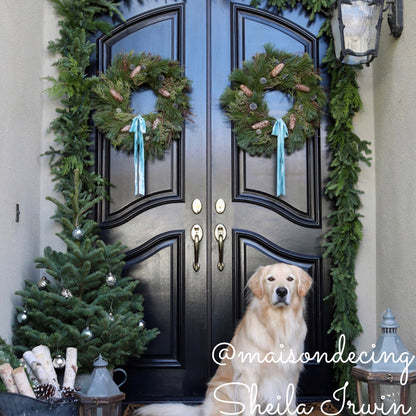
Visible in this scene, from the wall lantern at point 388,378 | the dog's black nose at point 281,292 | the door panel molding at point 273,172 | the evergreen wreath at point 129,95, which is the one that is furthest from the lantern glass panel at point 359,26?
the wall lantern at point 388,378

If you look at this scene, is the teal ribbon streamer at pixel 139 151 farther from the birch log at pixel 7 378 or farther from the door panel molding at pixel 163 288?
the birch log at pixel 7 378

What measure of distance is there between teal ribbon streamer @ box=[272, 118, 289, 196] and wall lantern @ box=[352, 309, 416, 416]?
4.85 ft

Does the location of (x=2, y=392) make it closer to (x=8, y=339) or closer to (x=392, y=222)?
(x=8, y=339)

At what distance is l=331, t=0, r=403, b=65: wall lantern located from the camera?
372 centimetres

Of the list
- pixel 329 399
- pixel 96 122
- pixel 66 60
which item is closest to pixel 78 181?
pixel 96 122

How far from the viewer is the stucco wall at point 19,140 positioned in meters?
3.51

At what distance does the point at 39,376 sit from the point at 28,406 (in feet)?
1.30

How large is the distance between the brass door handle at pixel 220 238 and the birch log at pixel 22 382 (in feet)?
5.29

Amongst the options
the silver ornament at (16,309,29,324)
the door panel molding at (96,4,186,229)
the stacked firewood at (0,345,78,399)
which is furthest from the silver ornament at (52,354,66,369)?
the door panel molding at (96,4,186,229)

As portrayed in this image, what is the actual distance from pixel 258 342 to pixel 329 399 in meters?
1.07

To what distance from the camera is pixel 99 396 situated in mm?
2783

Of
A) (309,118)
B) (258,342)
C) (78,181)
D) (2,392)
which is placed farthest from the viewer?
(309,118)

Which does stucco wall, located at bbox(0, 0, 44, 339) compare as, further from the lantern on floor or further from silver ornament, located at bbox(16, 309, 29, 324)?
the lantern on floor

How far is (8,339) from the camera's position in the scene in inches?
139
